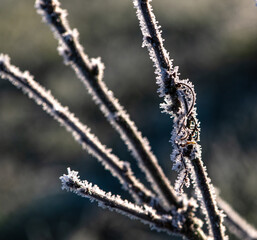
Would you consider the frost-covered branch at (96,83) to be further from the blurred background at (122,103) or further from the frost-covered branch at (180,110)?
the blurred background at (122,103)

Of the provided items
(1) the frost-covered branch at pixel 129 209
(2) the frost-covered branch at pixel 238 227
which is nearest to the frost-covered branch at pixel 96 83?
(1) the frost-covered branch at pixel 129 209

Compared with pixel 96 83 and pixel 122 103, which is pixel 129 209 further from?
pixel 122 103

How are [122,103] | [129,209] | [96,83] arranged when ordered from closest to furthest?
[96,83], [129,209], [122,103]

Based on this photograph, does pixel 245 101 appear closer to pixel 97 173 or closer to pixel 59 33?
pixel 97 173

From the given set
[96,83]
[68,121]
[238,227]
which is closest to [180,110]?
[96,83]

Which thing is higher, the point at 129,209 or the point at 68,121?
the point at 68,121

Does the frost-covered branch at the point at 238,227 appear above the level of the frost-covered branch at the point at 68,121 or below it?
above
